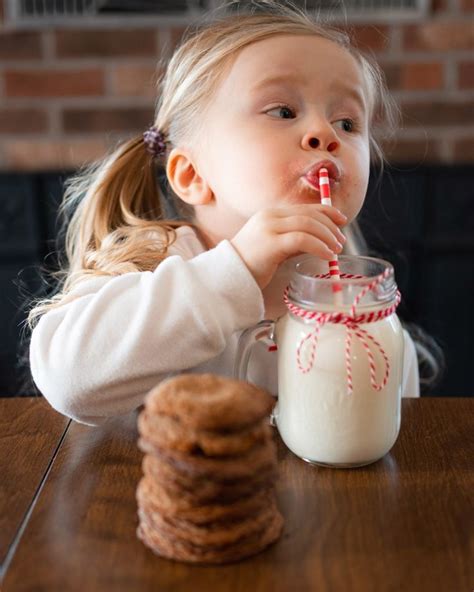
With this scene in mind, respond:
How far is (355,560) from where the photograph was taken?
25.4 inches

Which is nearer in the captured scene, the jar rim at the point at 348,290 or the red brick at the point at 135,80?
the jar rim at the point at 348,290

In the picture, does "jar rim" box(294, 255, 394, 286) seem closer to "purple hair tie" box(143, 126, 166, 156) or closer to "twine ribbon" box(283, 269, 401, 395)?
"twine ribbon" box(283, 269, 401, 395)

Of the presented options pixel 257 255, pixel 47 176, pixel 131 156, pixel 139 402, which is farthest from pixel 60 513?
pixel 47 176

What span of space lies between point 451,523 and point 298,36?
2.28 feet

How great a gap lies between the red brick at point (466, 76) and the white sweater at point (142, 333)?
1.64 m

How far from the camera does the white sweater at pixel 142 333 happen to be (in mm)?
865

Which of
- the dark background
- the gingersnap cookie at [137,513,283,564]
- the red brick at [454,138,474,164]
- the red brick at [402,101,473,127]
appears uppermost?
the gingersnap cookie at [137,513,283,564]

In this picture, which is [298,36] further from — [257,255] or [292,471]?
[292,471]

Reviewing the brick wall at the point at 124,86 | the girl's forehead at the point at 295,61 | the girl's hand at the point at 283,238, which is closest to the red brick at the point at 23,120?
the brick wall at the point at 124,86

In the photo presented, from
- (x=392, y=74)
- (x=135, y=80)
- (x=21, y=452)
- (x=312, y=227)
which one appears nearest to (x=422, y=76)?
(x=392, y=74)

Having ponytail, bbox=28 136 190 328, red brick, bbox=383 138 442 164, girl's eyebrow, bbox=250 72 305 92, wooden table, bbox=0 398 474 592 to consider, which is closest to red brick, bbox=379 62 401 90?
red brick, bbox=383 138 442 164

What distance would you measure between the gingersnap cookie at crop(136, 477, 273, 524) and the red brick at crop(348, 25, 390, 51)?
1.85 m

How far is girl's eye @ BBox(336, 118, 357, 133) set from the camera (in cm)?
110

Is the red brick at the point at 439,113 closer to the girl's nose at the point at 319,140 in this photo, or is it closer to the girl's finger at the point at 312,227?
the girl's nose at the point at 319,140
